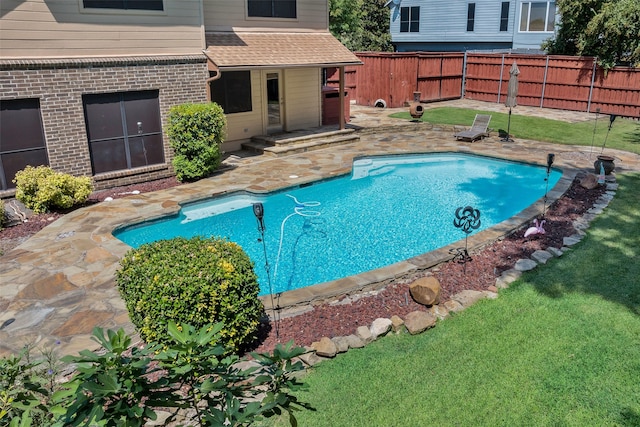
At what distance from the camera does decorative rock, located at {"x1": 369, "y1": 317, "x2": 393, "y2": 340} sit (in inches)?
247

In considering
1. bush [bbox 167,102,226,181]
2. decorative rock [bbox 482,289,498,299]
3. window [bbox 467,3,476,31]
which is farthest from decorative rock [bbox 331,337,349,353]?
window [bbox 467,3,476,31]

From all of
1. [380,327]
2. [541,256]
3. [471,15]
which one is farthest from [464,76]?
[380,327]

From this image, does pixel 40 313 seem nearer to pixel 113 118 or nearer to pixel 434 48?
pixel 113 118

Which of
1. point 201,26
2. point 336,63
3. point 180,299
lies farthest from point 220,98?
point 180,299

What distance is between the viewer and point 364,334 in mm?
6258

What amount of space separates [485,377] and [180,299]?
340 centimetres

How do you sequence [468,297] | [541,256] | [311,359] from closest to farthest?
[311,359], [468,297], [541,256]

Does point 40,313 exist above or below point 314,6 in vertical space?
below

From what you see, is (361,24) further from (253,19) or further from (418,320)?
(418,320)

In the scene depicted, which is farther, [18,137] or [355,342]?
[18,137]

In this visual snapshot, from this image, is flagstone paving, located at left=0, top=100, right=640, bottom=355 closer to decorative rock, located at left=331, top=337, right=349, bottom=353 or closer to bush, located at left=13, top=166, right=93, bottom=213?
bush, located at left=13, top=166, right=93, bottom=213

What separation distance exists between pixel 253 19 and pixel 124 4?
16.0 feet

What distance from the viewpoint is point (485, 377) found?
211 inches

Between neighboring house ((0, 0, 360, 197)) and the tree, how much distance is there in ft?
41.4
